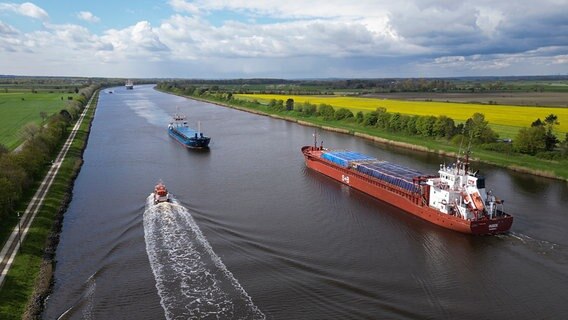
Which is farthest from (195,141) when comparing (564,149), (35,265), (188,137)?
(564,149)

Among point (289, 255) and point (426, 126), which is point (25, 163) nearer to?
point (289, 255)

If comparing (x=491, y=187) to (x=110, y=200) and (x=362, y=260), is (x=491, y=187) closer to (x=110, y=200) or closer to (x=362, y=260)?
(x=362, y=260)

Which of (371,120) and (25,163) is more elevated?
(371,120)

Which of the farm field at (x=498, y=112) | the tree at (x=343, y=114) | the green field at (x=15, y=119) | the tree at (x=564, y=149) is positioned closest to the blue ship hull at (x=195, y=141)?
the green field at (x=15, y=119)

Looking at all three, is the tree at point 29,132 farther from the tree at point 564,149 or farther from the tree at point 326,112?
the tree at point 564,149

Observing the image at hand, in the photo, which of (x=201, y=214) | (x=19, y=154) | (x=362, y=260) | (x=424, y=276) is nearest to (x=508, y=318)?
(x=424, y=276)

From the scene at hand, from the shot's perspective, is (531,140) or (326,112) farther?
(326,112)
